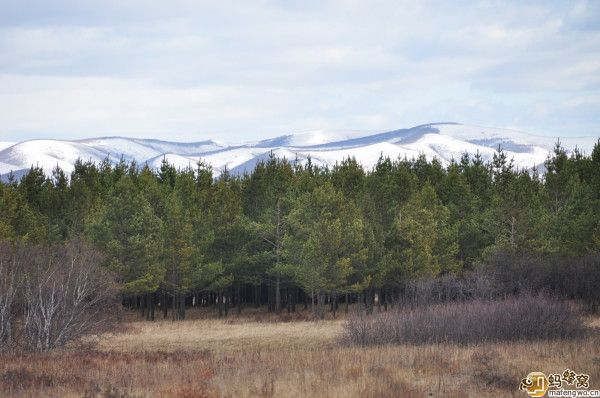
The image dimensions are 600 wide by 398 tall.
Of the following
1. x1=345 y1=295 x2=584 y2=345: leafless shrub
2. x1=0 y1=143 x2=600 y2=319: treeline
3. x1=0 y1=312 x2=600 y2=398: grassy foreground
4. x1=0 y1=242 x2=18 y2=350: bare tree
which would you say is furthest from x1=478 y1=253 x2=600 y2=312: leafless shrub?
x1=0 y1=242 x2=18 y2=350: bare tree

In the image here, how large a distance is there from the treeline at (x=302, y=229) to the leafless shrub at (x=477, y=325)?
18.1 meters

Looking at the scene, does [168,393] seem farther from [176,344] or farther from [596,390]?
[176,344]

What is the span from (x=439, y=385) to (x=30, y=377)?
10499mm

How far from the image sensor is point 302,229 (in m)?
51.2

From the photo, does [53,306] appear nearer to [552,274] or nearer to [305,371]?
[305,371]

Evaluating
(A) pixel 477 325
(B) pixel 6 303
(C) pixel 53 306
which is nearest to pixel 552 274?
(A) pixel 477 325

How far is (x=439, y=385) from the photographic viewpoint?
17922mm

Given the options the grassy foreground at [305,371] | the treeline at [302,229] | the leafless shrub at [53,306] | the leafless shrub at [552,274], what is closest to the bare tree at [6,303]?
the leafless shrub at [53,306]

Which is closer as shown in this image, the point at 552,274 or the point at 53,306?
the point at 53,306

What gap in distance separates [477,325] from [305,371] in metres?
11.2

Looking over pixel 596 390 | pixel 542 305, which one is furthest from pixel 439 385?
pixel 542 305

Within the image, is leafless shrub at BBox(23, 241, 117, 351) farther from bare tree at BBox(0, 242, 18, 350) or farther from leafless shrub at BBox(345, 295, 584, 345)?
leafless shrub at BBox(345, 295, 584, 345)

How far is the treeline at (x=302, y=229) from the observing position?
49062 millimetres

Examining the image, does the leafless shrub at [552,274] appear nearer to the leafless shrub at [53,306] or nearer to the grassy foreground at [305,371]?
the grassy foreground at [305,371]
